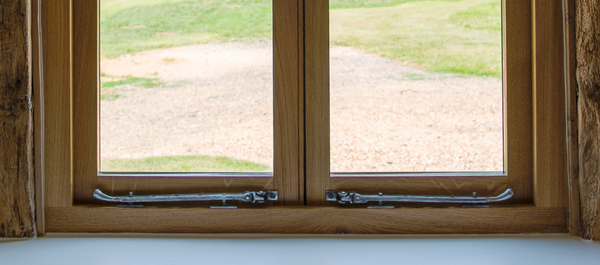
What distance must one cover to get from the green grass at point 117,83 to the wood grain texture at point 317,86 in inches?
15.7

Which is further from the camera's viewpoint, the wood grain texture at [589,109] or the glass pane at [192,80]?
the glass pane at [192,80]

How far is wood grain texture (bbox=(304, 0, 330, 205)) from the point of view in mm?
1044

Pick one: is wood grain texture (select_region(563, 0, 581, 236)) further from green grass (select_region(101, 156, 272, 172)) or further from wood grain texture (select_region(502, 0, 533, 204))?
green grass (select_region(101, 156, 272, 172))

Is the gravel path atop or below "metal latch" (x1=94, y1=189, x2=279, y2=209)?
atop

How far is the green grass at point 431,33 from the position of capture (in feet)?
3.47

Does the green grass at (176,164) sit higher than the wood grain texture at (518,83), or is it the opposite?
the wood grain texture at (518,83)

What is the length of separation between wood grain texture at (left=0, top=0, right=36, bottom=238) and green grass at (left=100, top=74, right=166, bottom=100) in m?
0.17

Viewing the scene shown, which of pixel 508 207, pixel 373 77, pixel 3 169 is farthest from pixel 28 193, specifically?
pixel 508 207

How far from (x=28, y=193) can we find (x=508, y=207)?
121cm

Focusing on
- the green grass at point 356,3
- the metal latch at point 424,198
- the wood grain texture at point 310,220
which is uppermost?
the green grass at point 356,3

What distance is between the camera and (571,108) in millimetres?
997

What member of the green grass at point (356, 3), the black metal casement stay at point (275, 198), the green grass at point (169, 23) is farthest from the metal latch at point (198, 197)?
the green grass at point (356, 3)

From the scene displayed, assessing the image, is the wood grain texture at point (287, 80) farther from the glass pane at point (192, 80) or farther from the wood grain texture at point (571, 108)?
the wood grain texture at point (571, 108)

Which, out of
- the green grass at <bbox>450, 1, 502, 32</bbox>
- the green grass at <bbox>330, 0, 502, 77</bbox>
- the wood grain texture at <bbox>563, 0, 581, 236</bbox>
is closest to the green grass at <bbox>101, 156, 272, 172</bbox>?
the green grass at <bbox>330, 0, 502, 77</bbox>
